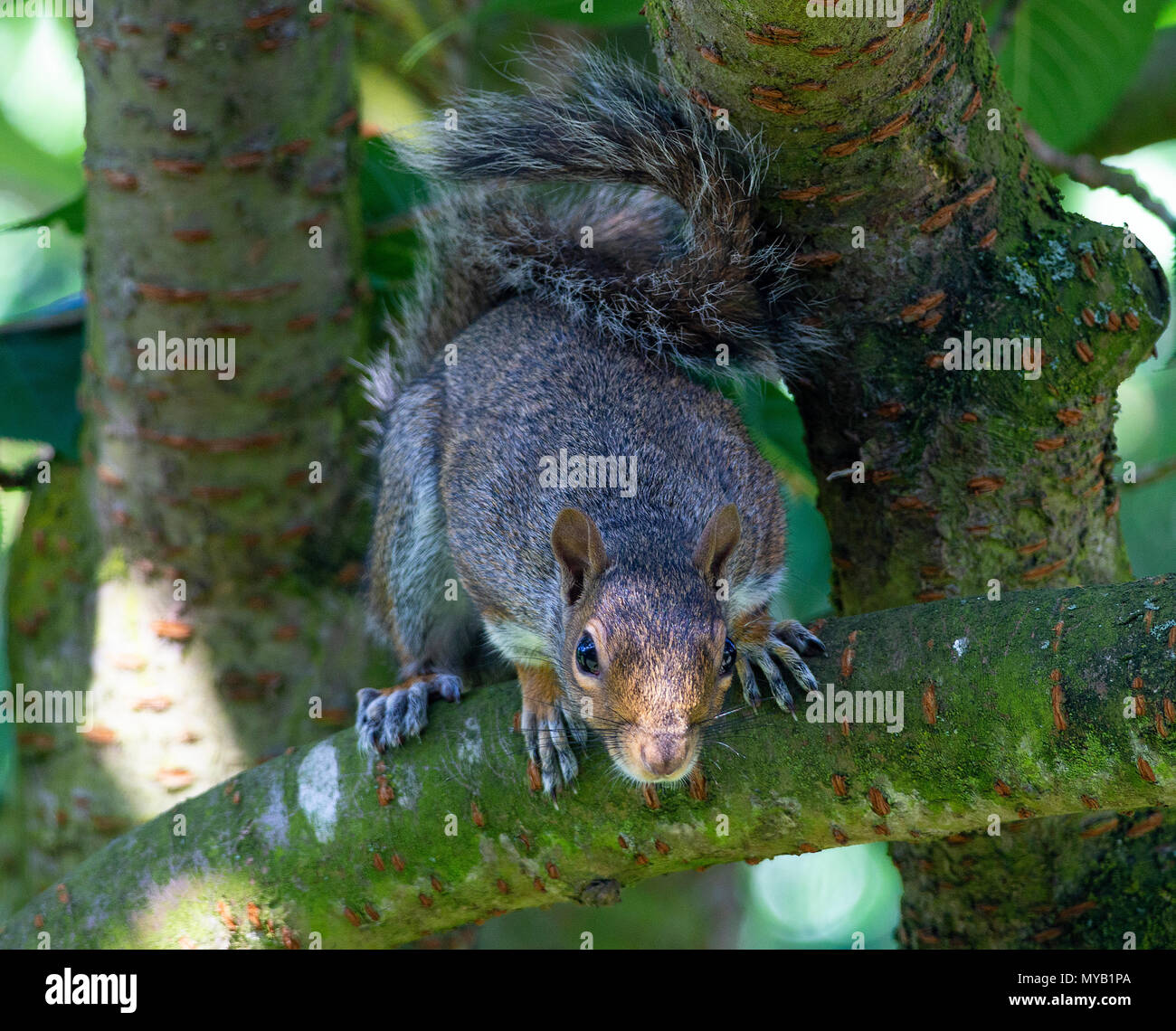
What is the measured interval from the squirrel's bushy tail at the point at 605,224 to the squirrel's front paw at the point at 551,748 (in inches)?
25.8

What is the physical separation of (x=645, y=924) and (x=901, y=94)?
7.99ft

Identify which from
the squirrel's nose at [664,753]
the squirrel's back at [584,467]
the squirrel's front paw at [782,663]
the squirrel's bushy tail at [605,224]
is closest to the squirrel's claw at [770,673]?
the squirrel's front paw at [782,663]

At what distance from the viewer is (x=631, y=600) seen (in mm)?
1607

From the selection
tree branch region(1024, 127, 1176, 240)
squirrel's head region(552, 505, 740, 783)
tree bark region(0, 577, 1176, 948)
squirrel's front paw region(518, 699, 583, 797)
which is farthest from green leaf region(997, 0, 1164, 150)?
squirrel's front paw region(518, 699, 583, 797)

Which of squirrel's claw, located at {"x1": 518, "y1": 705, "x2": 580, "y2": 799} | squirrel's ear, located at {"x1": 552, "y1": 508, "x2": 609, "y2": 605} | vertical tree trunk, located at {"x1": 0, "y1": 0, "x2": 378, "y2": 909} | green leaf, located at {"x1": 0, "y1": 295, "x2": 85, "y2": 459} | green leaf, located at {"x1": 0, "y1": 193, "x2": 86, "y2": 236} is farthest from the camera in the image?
green leaf, located at {"x1": 0, "y1": 295, "x2": 85, "y2": 459}

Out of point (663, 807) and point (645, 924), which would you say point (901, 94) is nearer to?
point (663, 807)

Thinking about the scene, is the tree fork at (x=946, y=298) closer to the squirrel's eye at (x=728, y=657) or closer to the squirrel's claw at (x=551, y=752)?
the squirrel's eye at (x=728, y=657)

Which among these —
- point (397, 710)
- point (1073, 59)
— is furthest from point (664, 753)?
point (1073, 59)

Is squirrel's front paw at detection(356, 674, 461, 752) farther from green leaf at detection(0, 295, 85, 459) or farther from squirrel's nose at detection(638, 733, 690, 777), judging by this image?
green leaf at detection(0, 295, 85, 459)

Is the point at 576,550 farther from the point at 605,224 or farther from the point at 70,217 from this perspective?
the point at 70,217

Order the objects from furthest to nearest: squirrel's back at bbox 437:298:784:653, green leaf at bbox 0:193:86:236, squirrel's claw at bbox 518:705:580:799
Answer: green leaf at bbox 0:193:86:236 → squirrel's back at bbox 437:298:784:653 → squirrel's claw at bbox 518:705:580:799

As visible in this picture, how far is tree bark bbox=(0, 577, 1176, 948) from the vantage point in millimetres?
1186

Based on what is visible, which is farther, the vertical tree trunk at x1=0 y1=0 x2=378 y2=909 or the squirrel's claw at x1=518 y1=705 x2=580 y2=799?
the vertical tree trunk at x1=0 y1=0 x2=378 y2=909

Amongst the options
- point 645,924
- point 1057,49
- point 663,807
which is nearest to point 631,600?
point 663,807
